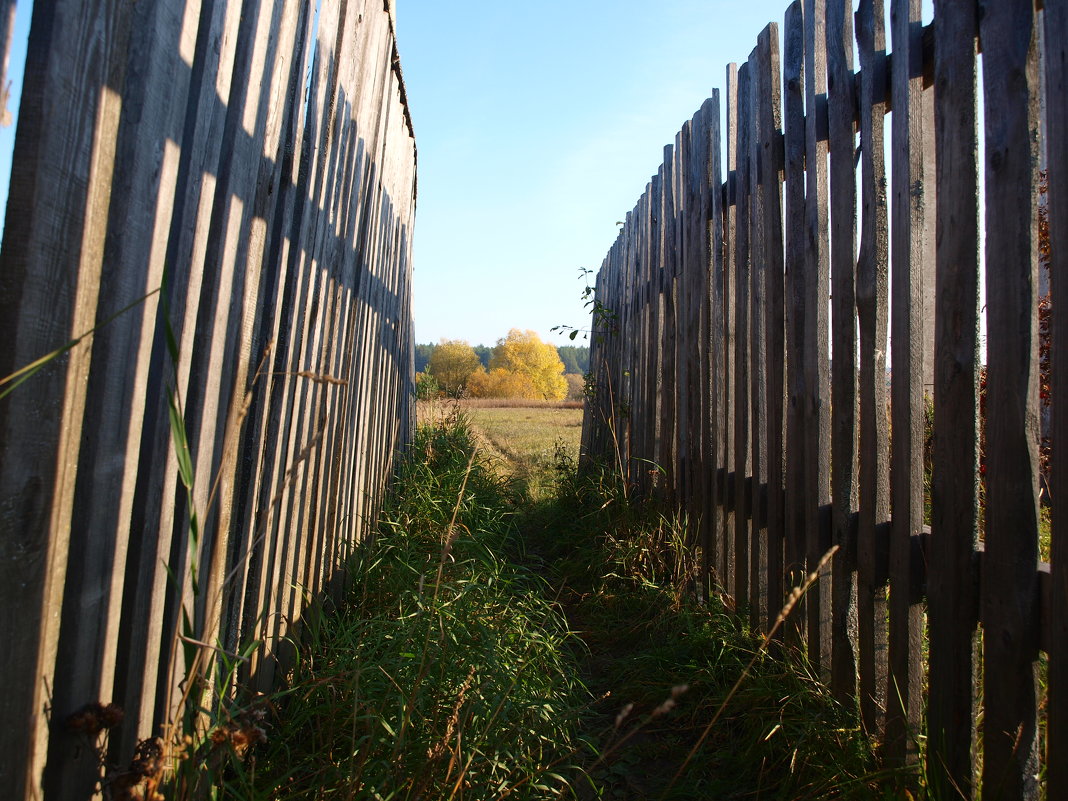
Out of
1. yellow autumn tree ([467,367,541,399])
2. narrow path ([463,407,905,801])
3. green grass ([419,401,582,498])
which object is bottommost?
narrow path ([463,407,905,801])

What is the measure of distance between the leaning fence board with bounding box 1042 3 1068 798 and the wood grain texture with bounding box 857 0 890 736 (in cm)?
59

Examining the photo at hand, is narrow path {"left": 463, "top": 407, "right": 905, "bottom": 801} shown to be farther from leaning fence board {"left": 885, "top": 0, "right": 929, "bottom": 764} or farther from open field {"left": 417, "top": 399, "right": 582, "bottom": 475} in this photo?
open field {"left": 417, "top": 399, "right": 582, "bottom": 475}

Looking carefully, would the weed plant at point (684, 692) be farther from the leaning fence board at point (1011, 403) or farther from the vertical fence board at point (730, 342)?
the leaning fence board at point (1011, 403)

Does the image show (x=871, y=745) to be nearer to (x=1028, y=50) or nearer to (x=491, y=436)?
(x=1028, y=50)

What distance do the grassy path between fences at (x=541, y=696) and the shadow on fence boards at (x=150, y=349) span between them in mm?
292

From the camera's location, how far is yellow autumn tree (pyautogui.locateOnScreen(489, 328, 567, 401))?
65125mm

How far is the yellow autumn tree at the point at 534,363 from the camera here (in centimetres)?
6512

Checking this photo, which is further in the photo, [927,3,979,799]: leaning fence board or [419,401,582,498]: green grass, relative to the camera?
[419,401,582,498]: green grass

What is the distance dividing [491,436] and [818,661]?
37.5ft

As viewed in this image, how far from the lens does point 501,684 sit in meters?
2.17

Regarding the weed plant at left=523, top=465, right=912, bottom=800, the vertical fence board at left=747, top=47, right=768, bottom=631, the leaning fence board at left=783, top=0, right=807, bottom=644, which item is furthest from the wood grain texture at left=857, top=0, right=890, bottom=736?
the vertical fence board at left=747, top=47, right=768, bottom=631

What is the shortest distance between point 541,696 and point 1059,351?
1.69 m

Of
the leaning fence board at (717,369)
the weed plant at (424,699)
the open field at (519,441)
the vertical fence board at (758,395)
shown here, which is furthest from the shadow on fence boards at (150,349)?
the open field at (519,441)

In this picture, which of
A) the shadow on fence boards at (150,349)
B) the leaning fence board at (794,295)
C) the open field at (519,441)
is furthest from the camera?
the open field at (519,441)
